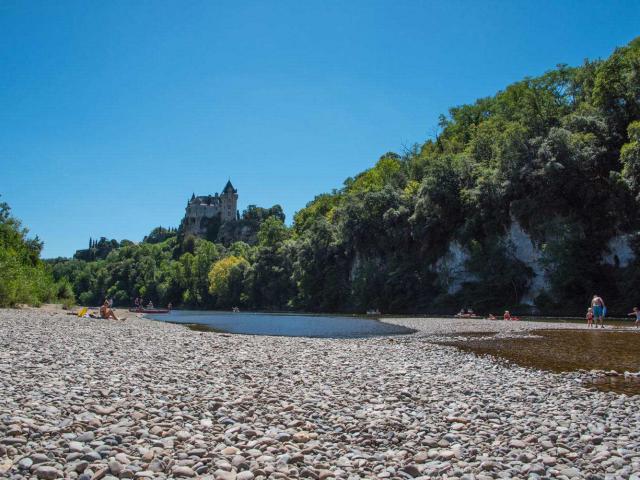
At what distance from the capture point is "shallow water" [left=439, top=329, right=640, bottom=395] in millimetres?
12679

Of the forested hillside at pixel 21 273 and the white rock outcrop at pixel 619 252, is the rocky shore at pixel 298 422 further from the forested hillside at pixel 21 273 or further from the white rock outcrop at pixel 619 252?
the white rock outcrop at pixel 619 252

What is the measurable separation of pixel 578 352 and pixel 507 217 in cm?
4408

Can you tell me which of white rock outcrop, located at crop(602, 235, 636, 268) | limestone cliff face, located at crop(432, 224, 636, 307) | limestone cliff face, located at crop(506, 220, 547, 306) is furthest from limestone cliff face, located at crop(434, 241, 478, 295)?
white rock outcrop, located at crop(602, 235, 636, 268)

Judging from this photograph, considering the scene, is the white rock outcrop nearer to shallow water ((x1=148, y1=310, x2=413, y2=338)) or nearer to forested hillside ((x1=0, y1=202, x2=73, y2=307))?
shallow water ((x1=148, y1=310, x2=413, y2=338))

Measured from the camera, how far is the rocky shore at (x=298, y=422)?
6.12 meters

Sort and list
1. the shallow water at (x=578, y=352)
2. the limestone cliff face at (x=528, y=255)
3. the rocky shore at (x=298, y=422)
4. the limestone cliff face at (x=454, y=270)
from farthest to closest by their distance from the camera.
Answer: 1. the limestone cliff face at (x=454, y=270)
2. the limestone cliff face at (x=528, y=255)
3. the shallow water at (x=578, y=352)
4. the rocky shore at (x=298, y=422)

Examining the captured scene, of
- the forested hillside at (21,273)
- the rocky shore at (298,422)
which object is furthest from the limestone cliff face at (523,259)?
Result: the forested hillside at (21,273)

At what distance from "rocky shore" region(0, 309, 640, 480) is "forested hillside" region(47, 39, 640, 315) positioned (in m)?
41.8

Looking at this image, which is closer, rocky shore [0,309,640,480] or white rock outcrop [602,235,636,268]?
rocky shore [0,309,640,480]

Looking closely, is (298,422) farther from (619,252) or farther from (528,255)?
(528,255)

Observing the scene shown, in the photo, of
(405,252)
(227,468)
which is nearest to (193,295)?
(405,252)

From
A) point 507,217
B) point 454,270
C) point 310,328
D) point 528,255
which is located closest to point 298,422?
point 310,328

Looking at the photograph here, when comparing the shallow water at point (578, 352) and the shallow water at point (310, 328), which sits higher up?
the shallow water at point (578, 352)

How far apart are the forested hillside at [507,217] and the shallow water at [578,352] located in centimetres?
2496
